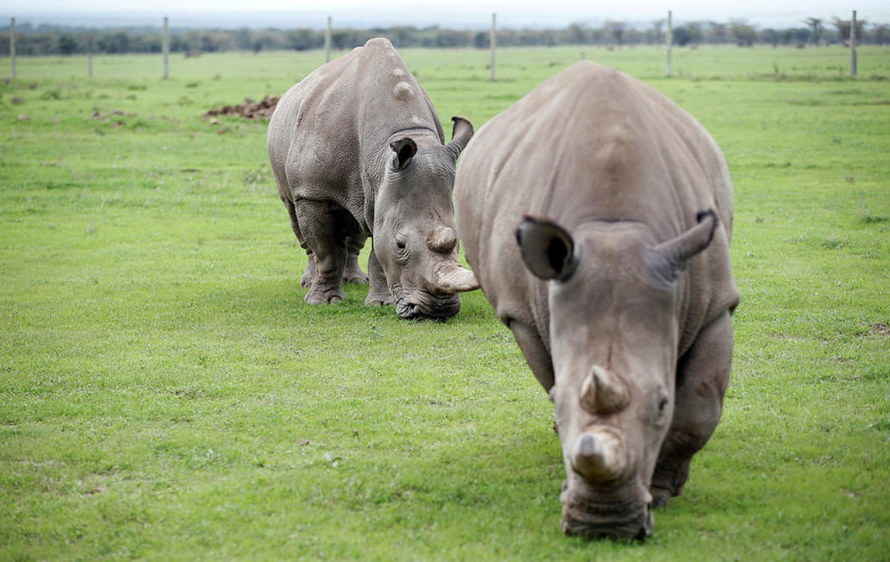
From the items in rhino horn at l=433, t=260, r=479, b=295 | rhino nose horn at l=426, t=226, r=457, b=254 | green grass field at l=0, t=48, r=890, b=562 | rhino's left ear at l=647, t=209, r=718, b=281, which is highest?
rhino's left ear at l=647, t=209, r=718, b=281

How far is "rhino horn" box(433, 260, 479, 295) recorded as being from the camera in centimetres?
960

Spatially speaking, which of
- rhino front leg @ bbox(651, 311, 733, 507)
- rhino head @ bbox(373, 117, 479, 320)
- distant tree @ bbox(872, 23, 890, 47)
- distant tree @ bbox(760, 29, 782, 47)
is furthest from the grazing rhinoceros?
distant tree @ bbox(760, 29, 782, 47)

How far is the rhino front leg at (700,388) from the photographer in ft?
18.0

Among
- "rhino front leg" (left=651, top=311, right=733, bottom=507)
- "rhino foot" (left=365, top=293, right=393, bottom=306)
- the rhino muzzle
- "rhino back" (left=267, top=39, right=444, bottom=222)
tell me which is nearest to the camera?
"rhino front leg" (left=651, top=311, right=733, bottom=507)

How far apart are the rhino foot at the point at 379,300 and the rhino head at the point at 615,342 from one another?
6.01m

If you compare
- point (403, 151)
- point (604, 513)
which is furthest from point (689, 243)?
point (403, 151)

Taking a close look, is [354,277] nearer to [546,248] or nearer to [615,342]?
[546,248]

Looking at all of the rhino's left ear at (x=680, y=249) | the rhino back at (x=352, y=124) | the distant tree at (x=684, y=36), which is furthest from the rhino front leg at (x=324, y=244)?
the distant tree at (x=684, y=36)

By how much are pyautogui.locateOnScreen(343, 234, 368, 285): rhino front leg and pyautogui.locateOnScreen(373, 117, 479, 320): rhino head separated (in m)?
2.26

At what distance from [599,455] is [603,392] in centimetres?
26

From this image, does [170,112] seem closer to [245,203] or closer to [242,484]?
[245,203]

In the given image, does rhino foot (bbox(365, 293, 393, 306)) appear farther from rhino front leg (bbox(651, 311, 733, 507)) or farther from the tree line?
the tree line

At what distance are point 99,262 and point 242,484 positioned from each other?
7.34m

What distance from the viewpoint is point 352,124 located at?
34.8 feet
